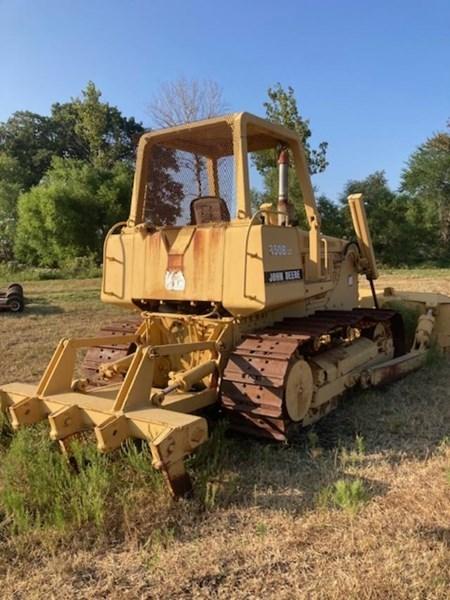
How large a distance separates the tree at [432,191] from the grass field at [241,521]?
123 ft

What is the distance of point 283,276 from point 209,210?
971 millimetres

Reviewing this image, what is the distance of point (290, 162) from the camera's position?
5523 mm

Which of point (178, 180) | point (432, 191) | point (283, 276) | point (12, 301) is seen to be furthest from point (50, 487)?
point (432, 191)

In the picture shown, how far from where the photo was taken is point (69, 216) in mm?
32125

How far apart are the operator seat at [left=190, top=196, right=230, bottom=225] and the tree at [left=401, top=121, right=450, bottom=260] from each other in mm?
36583

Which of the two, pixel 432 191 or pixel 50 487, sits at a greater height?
pixel 432 191

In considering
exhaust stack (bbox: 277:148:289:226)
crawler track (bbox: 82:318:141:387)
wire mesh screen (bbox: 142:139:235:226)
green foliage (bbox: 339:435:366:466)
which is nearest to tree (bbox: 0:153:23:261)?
crawler track (bbox: 82:318:141:387)

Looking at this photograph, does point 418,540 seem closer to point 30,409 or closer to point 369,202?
point 30,409

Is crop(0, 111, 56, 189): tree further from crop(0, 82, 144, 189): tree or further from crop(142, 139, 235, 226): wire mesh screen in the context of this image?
crop(142, 139, 235, 226): wire mesh screen

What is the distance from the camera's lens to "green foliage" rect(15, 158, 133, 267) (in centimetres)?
3212

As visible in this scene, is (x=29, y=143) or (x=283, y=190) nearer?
(x=283, y=190)

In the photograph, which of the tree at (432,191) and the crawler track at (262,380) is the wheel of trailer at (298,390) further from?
the tree at (432,191)

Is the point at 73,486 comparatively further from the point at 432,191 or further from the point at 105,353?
the point at 432,191

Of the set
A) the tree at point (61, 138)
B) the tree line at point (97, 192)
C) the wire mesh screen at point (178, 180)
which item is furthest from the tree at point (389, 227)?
the wire mesh screen at point (178, 180)
